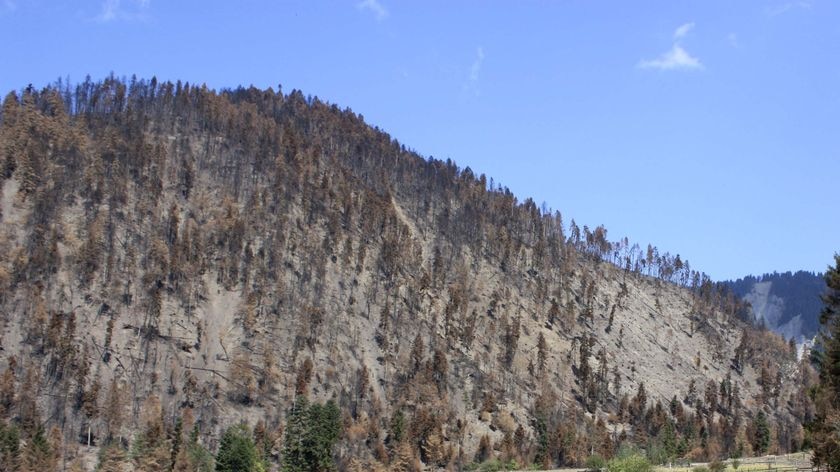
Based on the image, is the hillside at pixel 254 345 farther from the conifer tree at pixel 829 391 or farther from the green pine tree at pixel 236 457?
the conifer tree at pixel 829 391

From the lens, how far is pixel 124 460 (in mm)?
113938

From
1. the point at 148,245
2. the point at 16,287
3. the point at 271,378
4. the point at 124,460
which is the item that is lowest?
the point at 124,460

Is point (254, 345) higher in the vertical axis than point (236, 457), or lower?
higher

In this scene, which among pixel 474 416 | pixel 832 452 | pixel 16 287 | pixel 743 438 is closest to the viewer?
pixel 832 452

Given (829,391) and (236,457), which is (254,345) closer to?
(236,457)

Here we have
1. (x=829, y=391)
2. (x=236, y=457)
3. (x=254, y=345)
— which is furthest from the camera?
(x=254, y=345)

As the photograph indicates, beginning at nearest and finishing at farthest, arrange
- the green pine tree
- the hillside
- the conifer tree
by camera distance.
→ the conifer tree
the green pine tree
the hillside

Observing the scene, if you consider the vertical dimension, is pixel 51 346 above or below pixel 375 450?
above

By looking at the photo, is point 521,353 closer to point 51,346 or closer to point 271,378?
point 271,378

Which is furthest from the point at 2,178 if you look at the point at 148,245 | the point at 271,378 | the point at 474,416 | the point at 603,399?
the point at 603,399

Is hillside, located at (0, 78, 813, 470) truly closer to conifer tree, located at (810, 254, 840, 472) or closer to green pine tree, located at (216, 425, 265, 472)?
green pine tree, located at (216, 425, 265, 472)

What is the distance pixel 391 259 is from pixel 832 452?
15201 centimetres

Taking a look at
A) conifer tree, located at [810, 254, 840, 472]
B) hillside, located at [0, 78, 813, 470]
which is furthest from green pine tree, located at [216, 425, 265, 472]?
conifer tree, located at [810, 254, 840, 472]

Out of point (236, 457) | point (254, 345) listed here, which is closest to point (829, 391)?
point (236, 457)
